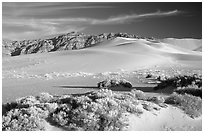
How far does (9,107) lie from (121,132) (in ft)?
12.7

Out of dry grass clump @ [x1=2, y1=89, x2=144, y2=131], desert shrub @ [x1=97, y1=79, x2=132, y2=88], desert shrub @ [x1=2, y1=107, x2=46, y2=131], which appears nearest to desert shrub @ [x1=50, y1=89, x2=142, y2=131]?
dry grass clump @ [x1=2, y1=89, x2=144, y2=131]

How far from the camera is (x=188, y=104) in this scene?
981cm

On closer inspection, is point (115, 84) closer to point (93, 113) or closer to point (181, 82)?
point (181, 82)

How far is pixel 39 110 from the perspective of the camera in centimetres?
886

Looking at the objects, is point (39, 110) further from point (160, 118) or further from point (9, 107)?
point (160, 118)

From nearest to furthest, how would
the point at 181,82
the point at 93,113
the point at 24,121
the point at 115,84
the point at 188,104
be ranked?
the point at 24,121 → the point at 93,113 → the point at 188,104 → the point at 181,82 → the point at 115,84

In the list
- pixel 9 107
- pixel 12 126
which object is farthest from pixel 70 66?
pixel 12 126

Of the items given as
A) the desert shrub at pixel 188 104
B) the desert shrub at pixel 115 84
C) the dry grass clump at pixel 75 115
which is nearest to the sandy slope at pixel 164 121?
the desert shrub at pixel 188 104

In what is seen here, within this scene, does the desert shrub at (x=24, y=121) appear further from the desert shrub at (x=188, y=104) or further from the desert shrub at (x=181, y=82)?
the desert shrub at (x=181, y=82)

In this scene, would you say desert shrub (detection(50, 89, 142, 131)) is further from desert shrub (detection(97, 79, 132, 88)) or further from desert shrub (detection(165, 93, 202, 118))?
desert shrub (detection(97, 79, 132, 88))

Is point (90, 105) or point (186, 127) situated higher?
point (90, 105)

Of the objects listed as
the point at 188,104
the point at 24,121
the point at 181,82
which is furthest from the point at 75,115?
the point at 181,82

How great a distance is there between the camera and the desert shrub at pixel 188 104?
9383mm

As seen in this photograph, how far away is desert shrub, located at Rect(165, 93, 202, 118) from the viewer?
9383mm
